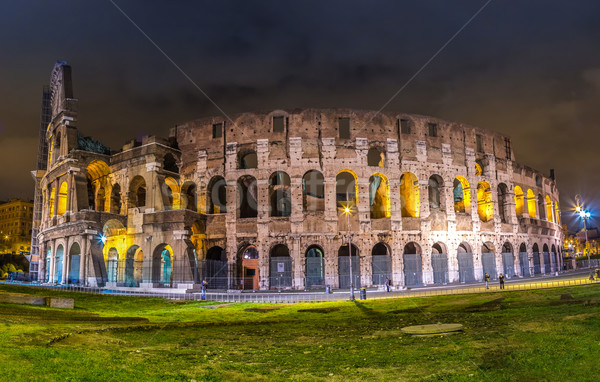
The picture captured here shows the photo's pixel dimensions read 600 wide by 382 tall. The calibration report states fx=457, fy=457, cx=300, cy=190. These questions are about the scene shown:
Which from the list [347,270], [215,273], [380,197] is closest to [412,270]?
[347,270]

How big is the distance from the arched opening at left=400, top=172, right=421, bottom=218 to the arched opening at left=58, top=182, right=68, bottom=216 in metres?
29.4

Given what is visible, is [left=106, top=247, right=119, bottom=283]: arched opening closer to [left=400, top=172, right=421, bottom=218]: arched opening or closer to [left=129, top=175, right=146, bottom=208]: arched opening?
[left=129, top=175, right=146, bottom=208]: arched opening

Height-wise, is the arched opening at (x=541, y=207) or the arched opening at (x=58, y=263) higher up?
the arched opening at (x=541, y=207)

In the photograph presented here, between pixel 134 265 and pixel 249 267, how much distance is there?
401 inches

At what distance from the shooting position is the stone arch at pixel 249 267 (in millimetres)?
34659

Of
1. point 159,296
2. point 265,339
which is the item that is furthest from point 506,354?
point 159,296

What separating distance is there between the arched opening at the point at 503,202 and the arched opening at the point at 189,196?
27873 mm

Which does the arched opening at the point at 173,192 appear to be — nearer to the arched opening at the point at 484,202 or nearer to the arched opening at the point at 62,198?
the arched opening at the point at 62,198

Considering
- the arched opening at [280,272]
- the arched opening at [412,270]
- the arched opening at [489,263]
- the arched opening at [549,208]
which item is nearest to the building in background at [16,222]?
the arched opening at [280,272]

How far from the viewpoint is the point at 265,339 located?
476 inches

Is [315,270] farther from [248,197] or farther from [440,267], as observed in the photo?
[440,267]

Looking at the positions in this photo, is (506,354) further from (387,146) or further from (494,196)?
(494,196)

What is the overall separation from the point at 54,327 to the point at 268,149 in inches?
1011

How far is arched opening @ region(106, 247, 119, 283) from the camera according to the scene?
1399 inches
